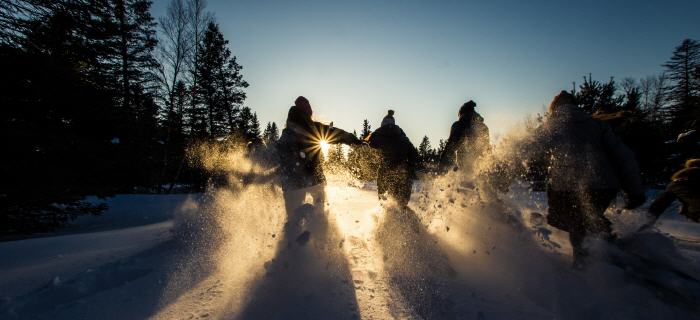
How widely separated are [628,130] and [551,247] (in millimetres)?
11492

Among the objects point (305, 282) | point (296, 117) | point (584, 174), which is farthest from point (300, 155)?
point (584, 174)

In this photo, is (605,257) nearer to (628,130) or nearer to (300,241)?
(300,241)

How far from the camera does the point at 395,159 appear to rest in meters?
5.77

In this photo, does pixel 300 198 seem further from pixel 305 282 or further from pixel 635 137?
pixel 635 137

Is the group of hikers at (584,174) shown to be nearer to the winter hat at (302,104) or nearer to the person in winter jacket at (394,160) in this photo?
the person in winter jacket at (394,160)

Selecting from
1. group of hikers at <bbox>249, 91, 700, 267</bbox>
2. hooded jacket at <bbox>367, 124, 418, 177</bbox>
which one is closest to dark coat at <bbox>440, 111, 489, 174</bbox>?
hooded jacket at <bbox>367, 124, 418, 177</bbox>

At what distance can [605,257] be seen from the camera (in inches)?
126

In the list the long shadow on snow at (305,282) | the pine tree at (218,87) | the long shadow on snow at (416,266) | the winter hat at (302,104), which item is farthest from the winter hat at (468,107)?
the pine tree at (218,87)

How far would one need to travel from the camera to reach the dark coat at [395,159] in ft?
18.9

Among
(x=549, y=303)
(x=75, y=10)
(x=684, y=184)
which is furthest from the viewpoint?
(x=75, y=10)

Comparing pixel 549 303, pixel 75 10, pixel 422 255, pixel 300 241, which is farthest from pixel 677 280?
pixel 75 10

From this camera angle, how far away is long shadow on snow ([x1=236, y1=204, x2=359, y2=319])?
2545 mm

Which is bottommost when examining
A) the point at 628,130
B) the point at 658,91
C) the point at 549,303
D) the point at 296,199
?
the point at 549,303

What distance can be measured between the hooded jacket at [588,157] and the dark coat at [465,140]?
2.59 m
